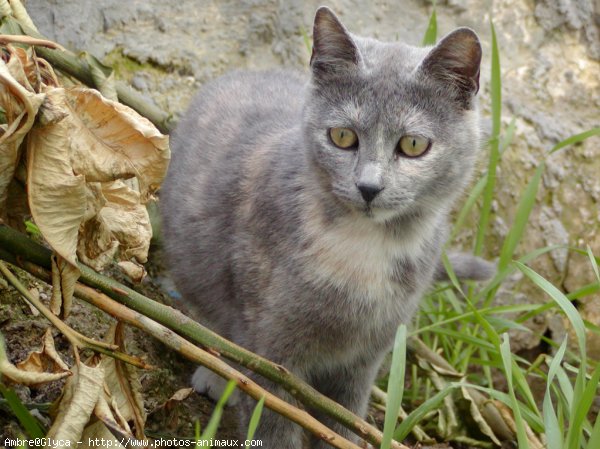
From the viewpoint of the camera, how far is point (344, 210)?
85.2 inches

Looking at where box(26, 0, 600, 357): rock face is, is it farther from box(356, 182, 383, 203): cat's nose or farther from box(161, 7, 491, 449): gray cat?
box(356, 182, 383, 203): cat's nose

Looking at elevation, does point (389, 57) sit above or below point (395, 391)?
above

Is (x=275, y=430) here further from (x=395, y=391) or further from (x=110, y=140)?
(x=110, y=140)

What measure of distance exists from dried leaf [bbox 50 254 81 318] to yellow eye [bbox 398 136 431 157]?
0.84 metres

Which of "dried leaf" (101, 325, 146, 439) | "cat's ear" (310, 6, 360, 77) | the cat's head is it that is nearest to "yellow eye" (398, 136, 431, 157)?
the cat's head

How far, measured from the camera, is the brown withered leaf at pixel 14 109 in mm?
1548

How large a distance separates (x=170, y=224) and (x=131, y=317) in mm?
1031

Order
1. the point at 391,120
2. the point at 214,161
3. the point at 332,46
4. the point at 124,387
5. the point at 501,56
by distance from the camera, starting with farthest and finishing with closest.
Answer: the point at 501,56 → the point at 214,161 → the point at 332,46 → the point at 391,120 → the point at 124,387

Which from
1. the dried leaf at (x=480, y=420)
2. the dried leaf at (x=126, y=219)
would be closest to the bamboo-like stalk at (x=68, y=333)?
the dried leaf at (x=126, y=219)

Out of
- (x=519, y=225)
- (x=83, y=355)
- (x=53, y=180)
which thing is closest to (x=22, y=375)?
(x=53, y=180)

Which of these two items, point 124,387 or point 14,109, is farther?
point 124,387

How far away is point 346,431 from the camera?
2.37m

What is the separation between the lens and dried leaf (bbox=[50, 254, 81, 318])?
167 centimetres

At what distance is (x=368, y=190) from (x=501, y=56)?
6.39 feet
